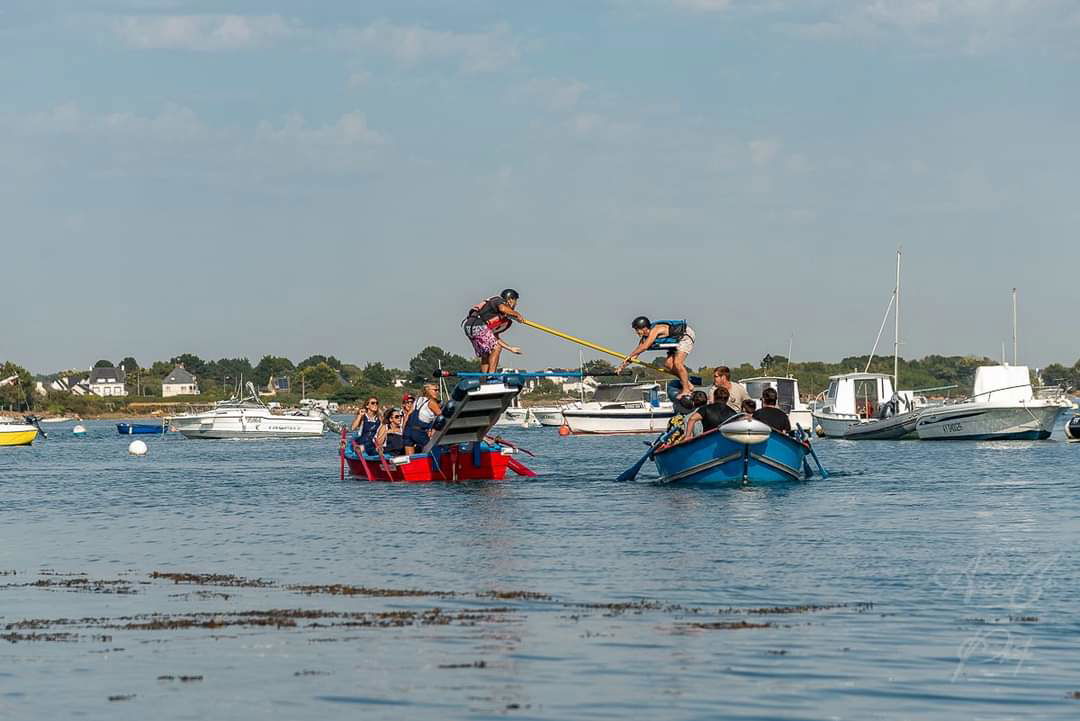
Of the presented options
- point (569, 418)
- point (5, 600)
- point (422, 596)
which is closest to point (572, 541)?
point (422, 596)

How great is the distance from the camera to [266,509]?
31.8 meters

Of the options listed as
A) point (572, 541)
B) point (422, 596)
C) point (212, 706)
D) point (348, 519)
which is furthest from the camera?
point (348, 519)

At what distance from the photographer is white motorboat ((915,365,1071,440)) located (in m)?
66.2

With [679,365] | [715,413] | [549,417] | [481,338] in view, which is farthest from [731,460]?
[549,417]

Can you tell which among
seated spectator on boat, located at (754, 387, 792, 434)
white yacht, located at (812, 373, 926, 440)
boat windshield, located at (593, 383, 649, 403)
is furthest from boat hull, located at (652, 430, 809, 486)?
boat windshield, located at (593, 383, 649, 403)

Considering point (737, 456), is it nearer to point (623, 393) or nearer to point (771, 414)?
point (771, 414)

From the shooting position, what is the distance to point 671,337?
107 feet

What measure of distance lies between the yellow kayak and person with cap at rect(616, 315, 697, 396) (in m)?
62.8

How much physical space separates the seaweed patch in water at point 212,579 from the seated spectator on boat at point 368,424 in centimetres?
1962

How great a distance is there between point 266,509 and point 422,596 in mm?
16020

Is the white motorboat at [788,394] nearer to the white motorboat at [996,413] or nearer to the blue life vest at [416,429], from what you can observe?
the white motorboat at [996,413]

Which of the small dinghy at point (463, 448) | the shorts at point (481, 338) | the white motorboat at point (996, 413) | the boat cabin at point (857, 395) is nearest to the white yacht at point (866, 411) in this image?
the boat cabin at point (857, 395)

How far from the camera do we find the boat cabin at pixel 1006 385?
67000mm

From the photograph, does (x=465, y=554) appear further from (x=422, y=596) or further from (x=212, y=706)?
(x=212, y=706)
